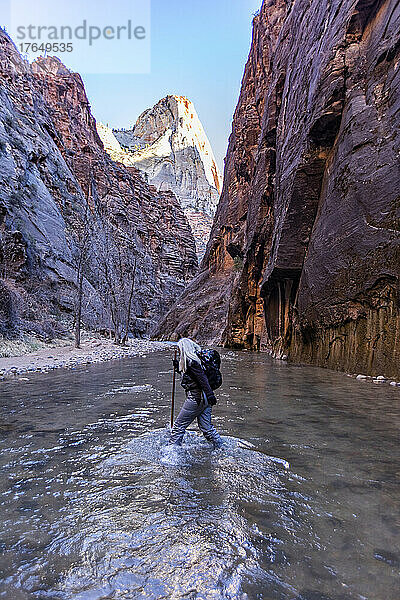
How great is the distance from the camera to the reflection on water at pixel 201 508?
2199 millimetres

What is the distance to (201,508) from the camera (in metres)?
3.09

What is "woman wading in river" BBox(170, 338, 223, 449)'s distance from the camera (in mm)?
4848

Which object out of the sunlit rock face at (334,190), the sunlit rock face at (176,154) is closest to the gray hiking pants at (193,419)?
the sunlit rock face at (334,190)

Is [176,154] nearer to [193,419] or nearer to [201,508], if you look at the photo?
[193,419]

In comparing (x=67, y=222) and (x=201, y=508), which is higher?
(x=67, y=222)

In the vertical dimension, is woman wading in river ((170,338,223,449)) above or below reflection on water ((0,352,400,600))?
above

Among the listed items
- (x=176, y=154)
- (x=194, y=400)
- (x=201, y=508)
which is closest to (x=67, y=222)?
(x=194, y=400)

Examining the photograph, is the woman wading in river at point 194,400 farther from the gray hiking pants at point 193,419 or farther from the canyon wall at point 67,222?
the canyon wall at point 67,222

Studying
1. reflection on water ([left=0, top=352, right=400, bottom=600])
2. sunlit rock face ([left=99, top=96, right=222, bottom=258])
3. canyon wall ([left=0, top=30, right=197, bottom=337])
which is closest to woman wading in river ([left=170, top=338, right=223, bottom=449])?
reflection on water ([left=0, top=352, right=400, bottom=600])

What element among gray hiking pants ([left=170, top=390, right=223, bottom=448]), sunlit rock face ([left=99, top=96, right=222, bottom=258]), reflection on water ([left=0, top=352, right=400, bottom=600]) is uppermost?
sunlit rock face ([left=99, top=96, right=222, bottom=258])

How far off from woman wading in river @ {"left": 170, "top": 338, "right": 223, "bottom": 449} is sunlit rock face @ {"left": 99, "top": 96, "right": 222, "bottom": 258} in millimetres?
98383

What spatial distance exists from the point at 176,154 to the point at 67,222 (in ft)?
330

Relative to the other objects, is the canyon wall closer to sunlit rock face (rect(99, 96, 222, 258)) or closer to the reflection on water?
the reflection on water

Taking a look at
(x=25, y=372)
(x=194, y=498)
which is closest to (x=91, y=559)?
(x=194, y=498)
